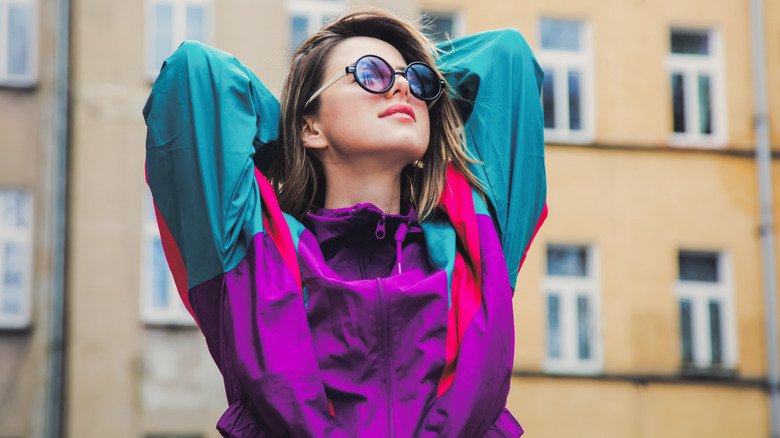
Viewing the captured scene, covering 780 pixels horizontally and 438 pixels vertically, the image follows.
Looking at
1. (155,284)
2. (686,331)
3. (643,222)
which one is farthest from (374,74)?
(686,331)

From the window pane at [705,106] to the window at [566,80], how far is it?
159 cm

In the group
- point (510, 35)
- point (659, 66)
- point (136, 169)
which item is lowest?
point (510, 35)

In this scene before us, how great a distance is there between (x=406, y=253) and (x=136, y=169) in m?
12.4

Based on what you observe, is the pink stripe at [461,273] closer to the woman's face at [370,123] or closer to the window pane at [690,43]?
the woman's face at [370,123]

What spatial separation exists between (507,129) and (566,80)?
1349cm

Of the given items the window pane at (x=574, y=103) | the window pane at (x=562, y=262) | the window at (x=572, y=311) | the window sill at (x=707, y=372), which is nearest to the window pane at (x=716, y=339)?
the window sill at (x=707, y=372)

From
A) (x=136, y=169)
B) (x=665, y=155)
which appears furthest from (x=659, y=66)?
(x=136, y=169)

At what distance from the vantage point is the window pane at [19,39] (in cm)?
1527

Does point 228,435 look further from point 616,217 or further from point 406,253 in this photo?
point 616,217

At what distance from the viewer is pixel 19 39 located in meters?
15.4

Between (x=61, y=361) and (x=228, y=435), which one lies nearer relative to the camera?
(x=228, y=435)

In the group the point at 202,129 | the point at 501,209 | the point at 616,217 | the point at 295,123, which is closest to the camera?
the point at 202,129

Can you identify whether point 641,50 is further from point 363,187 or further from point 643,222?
point 363,187

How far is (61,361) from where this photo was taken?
14.6m
